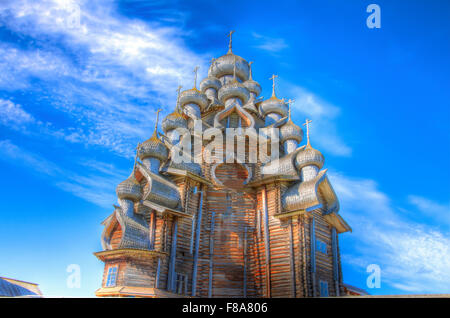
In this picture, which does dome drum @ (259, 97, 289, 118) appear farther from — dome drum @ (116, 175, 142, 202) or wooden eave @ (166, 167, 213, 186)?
dome drum @ (116, 175, 142, 202)

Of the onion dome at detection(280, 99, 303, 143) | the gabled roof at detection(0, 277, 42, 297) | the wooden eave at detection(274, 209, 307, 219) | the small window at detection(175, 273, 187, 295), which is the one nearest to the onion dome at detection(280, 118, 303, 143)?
the onion dome at detection(280, 99, 303, 143)

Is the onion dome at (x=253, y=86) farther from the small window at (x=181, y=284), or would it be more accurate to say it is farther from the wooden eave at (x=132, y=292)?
the wooden eave at (x=132, y=292)

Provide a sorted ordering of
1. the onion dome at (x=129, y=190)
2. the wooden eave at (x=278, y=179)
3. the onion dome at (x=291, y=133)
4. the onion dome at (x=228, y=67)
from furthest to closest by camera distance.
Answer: the onion dome at (x=228, y=67) < the onion dome at (x=291, y=133) < the wooden eave at (x=278, y=179) < the onion dome at (x=129, y=190)

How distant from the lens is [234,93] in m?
24.0

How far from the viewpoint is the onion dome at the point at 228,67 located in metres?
28.3

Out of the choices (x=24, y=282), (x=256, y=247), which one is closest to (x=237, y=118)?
(x=256, y=247)

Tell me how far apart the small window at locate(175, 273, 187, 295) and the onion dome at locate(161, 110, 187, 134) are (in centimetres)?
981

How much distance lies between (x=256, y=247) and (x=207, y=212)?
3.09 m

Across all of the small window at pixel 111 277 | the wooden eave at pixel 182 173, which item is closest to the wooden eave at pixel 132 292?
the small window at pixel 111 277

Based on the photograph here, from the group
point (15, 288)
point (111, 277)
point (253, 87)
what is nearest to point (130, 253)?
point (111, 277)

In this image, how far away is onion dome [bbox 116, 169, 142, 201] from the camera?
57.6 ft

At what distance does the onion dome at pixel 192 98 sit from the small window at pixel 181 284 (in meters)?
11.8

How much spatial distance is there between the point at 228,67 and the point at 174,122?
26.1 feet
